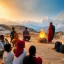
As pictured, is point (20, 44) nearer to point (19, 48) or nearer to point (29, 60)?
point (19, 48)

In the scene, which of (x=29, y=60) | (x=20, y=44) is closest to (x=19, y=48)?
(x=20, y=44)

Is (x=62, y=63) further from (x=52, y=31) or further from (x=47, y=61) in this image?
(x=52, y=31)

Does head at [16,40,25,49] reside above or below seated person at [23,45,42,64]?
above

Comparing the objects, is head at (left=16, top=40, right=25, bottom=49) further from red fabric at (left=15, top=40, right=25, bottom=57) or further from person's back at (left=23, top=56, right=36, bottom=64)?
person's back at (left=23, top=56, right=36, bottom=64)

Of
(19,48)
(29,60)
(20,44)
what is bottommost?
(29,60)

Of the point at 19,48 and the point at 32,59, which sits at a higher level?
the point at 19,48

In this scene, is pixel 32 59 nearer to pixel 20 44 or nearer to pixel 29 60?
pixel 29 60

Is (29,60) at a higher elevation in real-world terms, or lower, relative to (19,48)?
lower

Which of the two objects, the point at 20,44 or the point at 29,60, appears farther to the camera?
the point at 20,44

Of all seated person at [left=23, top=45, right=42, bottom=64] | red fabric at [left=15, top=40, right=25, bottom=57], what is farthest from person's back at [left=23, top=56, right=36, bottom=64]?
red fabric at [left=15, top=40, right=25, bottom=57]

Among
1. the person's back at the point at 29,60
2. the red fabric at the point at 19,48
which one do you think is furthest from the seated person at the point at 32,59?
the red fabric at the point at 19,48

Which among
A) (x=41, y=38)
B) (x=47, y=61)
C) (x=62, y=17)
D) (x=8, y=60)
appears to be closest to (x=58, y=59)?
(x=47, y=61)

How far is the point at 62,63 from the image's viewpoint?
12.2 meters

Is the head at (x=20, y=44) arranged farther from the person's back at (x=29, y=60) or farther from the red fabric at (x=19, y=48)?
the person's back at (x=29, y=60)
